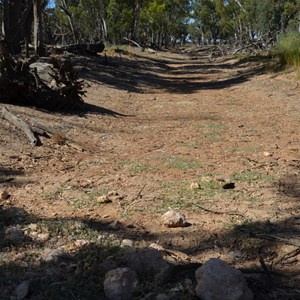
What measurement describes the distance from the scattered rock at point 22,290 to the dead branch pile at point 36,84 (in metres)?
5.93

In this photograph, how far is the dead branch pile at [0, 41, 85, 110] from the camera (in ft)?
27.6

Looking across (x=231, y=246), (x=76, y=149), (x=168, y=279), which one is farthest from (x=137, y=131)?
(x=168, y=279)

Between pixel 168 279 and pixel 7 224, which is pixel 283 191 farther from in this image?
pixel 7 224

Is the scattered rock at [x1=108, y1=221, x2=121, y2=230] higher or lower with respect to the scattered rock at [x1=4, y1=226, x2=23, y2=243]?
lower

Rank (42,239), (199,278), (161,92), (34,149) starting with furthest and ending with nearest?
(161,92) → (34,149) → (42,239) → (199,278)

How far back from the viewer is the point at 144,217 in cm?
423

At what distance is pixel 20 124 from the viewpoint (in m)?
6.87

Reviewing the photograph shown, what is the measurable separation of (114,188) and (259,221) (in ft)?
5.15

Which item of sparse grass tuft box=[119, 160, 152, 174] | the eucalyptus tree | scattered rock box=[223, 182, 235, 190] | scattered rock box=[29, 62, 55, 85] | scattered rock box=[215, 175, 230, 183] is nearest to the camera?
scattered rock box=[223, 182, 235, 190]

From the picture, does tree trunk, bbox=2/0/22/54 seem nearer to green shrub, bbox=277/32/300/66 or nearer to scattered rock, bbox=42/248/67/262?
green shrub, bbox=277/32/300/66

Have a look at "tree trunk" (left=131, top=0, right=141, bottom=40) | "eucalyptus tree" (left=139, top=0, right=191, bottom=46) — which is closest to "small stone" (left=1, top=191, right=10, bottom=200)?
"tree trunk" (left=131, top=0, right=141, bottom=40)

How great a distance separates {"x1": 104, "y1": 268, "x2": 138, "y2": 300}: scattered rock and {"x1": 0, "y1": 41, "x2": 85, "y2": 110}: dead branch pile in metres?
6.08

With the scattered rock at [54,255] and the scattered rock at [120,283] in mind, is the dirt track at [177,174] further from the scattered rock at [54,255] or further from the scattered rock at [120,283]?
the scattered rock at [120,283]

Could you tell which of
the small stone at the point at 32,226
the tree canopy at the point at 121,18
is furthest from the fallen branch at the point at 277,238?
the tree canopy at the point at 121,18
